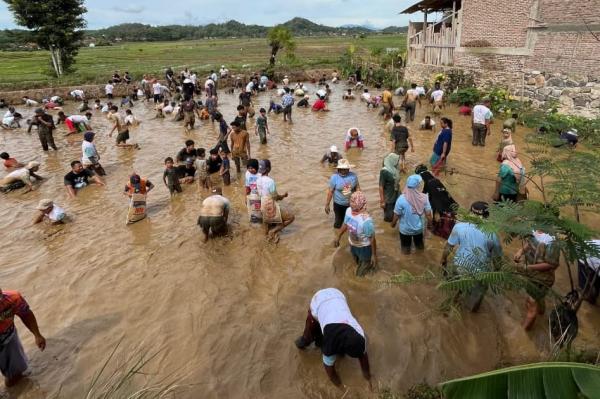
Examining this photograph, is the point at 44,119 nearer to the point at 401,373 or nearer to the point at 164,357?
the point at 164,357

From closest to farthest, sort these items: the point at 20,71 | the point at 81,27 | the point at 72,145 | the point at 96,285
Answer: the point at 96,285 → the point at 72,145 → the point at 81,27 → the point at 20,71

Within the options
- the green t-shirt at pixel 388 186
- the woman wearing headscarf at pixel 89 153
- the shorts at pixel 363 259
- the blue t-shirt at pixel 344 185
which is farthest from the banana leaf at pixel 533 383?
the woman wearing headscarf at pixel 89 153

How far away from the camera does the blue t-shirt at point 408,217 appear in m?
5.85

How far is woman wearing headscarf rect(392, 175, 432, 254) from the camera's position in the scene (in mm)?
5805

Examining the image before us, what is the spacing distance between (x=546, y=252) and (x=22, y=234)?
361 inches

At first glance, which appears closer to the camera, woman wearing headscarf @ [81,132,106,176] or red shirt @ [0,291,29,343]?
red shirt @ [0,291,29,343]

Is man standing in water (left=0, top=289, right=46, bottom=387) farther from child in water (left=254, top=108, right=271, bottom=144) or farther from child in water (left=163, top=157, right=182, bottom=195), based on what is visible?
child in water (left=254, top=108, right=271, bottom=144)

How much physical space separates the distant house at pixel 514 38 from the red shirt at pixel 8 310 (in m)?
13.4

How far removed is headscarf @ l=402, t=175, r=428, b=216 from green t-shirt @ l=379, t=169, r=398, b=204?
1.06 meters

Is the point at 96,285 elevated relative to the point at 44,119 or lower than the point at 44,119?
lower

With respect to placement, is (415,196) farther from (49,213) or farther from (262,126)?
(262,126)

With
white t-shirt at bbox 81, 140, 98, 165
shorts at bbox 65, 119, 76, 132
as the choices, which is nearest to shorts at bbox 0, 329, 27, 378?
white t-shirt at bbox 81, 140, 98, 165

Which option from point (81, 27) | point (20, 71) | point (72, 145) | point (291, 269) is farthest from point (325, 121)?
point (20, 71)

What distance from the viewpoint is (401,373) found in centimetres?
437
